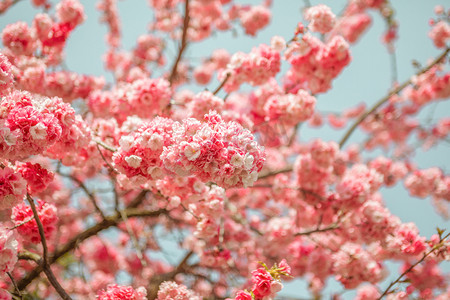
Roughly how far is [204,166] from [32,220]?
1.57 m

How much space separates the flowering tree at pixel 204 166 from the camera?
1753mm

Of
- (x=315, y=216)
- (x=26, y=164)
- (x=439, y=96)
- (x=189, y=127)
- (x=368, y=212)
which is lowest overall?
(x=189, y=127)

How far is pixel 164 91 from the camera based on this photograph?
10.1 feet

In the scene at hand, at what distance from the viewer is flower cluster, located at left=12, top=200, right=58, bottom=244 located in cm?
240

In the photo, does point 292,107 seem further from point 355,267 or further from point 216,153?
point 216,153

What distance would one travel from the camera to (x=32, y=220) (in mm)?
2432

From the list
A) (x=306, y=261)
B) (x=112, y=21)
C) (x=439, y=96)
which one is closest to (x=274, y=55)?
(x=306, y=261)

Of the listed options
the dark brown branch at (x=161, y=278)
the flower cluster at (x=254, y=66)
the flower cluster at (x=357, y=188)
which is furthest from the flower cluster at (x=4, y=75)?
the flower cluster at (x=357, y=188)

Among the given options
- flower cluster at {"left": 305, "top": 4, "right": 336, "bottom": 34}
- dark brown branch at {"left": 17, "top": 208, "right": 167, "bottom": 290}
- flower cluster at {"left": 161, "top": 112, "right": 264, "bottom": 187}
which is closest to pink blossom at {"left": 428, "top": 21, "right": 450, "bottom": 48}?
flower cluster at {"left": 305, "top": 4, "right": 336, "bottom": 34}

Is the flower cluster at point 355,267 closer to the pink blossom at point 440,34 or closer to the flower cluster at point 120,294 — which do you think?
the flower cluster at point 120,294

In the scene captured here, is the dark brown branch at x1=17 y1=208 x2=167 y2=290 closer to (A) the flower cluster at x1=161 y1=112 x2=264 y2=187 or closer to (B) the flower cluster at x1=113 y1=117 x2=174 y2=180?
(B) the flower cluster at x1=113 y1=117 x2=174 y2=180

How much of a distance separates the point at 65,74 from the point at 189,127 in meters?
2.56

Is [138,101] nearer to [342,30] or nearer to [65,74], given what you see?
[65,74]

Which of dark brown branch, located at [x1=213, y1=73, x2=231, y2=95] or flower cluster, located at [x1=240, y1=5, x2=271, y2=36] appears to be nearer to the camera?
dark brown branch, located at [x1=213, y1=73, x2=231, y2=95]
